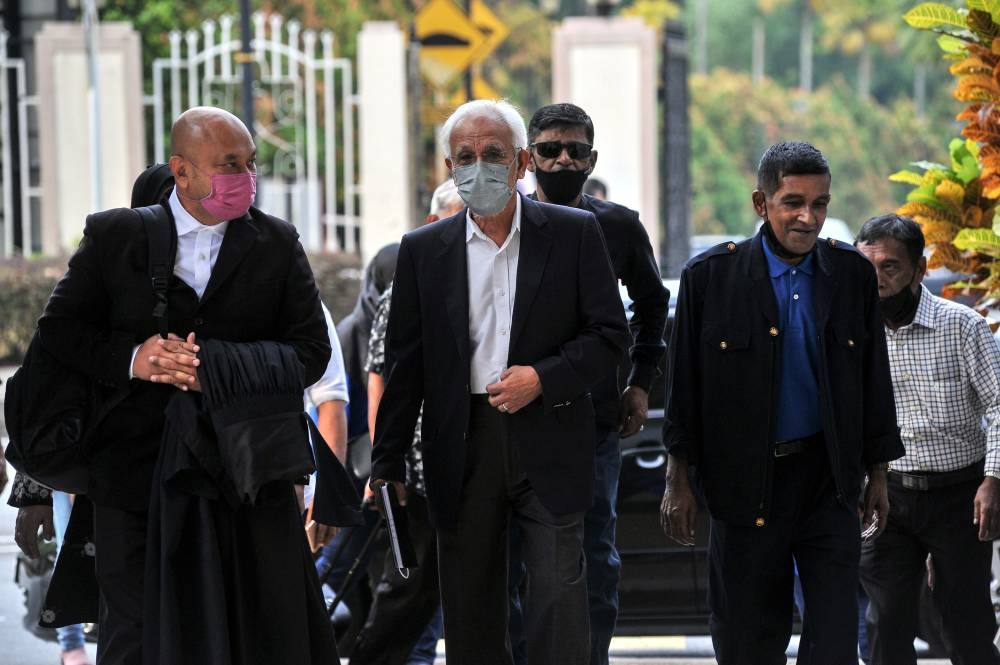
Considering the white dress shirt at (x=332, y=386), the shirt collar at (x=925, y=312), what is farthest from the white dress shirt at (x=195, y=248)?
the shirt collar at (x=925, y=312)

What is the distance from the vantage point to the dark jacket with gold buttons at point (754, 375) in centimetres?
480

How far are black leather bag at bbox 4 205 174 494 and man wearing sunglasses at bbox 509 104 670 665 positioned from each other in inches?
54.5

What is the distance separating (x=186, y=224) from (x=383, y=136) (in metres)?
13.2

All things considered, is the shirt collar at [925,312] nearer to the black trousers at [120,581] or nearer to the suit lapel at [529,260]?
the suit lapel at [529,260]

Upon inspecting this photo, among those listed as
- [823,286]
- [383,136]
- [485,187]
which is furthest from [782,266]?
[383,136]

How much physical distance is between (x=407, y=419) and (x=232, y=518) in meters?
0.65

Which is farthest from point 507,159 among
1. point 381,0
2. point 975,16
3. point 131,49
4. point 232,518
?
point 381,0

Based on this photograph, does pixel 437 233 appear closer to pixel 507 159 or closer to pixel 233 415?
pixel 507 159

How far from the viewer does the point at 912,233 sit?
547 cm

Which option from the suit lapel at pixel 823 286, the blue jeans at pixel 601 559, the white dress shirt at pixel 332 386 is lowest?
the blue jeans at pixel 601 559

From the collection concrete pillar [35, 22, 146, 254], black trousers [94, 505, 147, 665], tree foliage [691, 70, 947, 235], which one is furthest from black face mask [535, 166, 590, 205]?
tree foliage [691, 70, 947, 235]

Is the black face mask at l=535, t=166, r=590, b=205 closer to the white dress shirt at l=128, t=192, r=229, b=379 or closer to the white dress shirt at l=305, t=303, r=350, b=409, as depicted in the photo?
the white dress shirt at l=305, t=303, r=350, b=409

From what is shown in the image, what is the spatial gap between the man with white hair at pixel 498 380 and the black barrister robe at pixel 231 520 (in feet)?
1.51

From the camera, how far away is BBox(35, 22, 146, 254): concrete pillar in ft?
58.9
